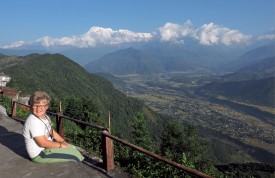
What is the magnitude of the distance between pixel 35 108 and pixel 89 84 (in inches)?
6459

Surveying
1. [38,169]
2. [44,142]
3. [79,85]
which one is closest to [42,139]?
[44,142]

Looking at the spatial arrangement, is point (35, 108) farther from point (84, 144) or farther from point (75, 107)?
point (75, 107)

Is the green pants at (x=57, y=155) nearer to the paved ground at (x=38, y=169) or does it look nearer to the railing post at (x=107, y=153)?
the paved ground at (x=38, y=169)

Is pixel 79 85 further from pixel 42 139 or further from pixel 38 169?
pixel 42 139

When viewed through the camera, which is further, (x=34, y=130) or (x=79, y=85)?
(x=79, y=85)

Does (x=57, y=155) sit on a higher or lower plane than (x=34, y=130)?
lower

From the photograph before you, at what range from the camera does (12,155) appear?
1137 centimetres

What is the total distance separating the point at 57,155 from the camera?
948cm

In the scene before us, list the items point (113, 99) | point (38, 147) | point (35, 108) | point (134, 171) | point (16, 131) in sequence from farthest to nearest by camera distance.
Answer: point (113, 99) < point (16, 131) < point (134, 171) < point (38, 147) < point (35, 108)

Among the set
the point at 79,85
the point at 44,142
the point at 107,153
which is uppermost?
the point at 44,142

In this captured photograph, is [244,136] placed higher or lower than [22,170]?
lower

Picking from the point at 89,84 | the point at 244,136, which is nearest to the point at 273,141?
the point at 244,136

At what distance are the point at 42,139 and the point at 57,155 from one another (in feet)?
2.65

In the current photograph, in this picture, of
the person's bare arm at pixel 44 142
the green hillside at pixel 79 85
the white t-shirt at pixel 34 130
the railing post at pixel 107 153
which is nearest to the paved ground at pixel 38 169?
the railing post at pixel 107 153
